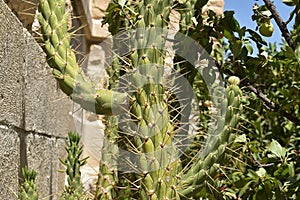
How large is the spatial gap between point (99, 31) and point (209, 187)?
7.21 ft

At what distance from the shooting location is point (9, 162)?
1495mm

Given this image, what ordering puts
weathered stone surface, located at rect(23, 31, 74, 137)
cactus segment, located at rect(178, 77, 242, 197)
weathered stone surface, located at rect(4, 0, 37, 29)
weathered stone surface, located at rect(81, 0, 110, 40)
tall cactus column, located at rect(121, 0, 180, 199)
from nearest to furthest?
tall cactus column, located at rect(121, 0, 180, 199), cactus segment, located at rect(178, 77, 242, 197), weathered stone surface, located at rect(4, 0, 37, 29), weathered stone surface, located at rect(23, 31, 74, 137), weathered stone surface, located at rect(81, 0, 110, 40)

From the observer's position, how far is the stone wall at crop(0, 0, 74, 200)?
1.42 m

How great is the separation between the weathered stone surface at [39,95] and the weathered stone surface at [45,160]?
37 millimetres

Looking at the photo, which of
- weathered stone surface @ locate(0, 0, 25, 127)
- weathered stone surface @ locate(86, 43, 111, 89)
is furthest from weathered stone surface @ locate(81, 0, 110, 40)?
weathered stone surface @ locate(0, 0, 25, 127)

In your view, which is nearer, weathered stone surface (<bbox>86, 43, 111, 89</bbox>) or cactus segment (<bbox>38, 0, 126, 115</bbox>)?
cactus segment (<bbox>38, 0, 126, 115</bbox>)

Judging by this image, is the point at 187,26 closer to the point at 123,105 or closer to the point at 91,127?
the point at 123,105

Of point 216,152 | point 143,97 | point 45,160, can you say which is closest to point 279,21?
point 216,152

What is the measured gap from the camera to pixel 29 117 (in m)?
1.77

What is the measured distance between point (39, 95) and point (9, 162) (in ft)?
1.59

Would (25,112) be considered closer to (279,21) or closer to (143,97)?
(143,97)

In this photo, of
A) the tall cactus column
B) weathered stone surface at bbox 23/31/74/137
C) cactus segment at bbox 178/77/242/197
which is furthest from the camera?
weathered stone surface at bbox 23/31/74/137

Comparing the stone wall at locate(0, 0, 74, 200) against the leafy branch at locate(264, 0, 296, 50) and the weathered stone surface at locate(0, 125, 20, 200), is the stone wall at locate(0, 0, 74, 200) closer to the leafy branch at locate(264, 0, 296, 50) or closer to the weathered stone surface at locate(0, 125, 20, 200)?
the weathered stone surface at locate(0, 125, 20, 200)

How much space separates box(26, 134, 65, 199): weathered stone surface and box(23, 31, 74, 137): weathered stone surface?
1.5 inches
